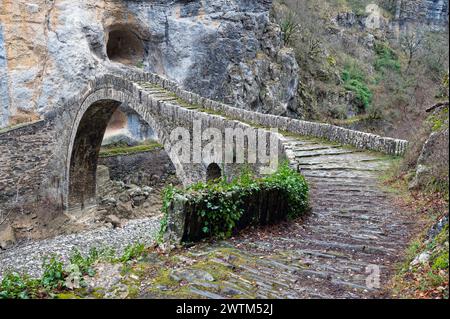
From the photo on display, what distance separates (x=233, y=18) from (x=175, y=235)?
2261cm

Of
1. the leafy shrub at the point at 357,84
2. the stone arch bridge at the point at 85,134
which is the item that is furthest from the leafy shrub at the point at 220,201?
the leafy shrub at the point at 357,84

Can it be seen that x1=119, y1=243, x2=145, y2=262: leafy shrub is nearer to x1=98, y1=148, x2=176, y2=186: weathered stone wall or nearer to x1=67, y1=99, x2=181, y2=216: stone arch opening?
x1=67, y1=99, x2=181, y2=216: stone arch opening

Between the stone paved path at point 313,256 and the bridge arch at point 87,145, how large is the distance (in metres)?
12.2

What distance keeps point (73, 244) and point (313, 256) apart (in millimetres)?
14732

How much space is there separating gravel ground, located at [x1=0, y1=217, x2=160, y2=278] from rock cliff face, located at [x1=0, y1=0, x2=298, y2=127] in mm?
7325

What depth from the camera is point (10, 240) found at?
19625 millimetres

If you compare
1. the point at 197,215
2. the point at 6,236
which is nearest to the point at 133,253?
the point at 197,215

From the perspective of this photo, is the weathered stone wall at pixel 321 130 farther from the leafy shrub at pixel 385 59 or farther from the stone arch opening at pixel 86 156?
the leafy shrub at pixel 385 59

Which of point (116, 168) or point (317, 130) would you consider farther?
point (116, 168)

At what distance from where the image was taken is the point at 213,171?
1345cm

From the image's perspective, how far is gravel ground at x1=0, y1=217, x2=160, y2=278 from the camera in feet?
53.4

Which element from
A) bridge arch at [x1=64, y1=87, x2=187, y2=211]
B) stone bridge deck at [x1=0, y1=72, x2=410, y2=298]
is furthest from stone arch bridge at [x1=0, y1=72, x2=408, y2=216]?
stone bridge deck at [x1=0, y1=72, x2=410, y2=298]

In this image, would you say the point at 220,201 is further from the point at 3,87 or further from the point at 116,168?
the point at 3,87
